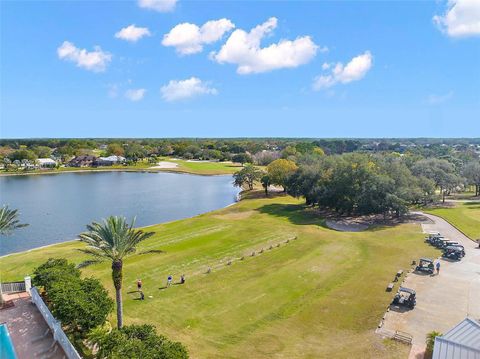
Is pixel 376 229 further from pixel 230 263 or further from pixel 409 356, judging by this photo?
pixel 409 356

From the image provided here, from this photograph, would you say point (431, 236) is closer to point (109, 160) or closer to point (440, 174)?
point (440, 174)

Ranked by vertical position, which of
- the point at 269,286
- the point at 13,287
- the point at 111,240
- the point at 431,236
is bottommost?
the point at 269,286

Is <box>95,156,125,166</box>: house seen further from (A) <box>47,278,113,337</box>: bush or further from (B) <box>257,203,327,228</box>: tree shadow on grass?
(A) <box>47,278,113,337</box>: bush

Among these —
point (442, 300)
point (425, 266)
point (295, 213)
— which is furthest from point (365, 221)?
point (442, 300)

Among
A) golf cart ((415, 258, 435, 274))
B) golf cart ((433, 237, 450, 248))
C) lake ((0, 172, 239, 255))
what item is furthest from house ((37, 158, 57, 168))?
golf cart ((415, 258, 435, 274))

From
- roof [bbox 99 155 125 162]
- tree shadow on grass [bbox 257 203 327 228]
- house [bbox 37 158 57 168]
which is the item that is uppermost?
roof [bbox 99 155 125 162]

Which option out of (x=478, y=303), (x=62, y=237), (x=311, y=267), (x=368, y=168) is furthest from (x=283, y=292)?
(x=62, y=237)
